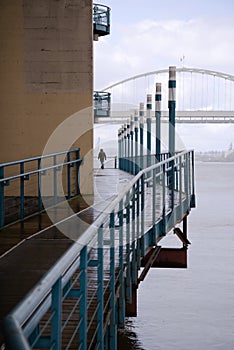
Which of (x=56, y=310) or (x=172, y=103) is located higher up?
(x=172, y=103)

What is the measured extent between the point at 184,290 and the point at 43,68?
9.38 m

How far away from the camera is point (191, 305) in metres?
18.1

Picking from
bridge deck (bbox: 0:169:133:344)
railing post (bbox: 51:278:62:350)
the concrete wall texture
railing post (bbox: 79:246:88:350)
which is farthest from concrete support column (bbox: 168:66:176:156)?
railing post (bbox: 51:278:62:350)

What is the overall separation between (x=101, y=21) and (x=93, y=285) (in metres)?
19.1

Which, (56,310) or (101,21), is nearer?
(56,310)

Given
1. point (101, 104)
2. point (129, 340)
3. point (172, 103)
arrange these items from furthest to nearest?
1. point (101, 104)
2. point (172, 103)
3. point (129, 340)

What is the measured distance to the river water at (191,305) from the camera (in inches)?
551

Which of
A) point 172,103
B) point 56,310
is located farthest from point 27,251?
point 172,103

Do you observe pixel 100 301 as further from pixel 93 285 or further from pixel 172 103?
pixel 172 103

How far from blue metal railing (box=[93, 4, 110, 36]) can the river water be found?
23.5ft

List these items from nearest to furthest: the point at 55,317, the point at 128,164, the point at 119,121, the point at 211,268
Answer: the point at 55,317 < the point at 211,268 < the point at 128,164 < the point at 119,121

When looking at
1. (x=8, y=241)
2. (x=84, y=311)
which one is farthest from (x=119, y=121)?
(x=84, y=311)

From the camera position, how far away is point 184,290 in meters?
20.3

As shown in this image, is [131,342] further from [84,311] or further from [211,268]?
[211,268]
